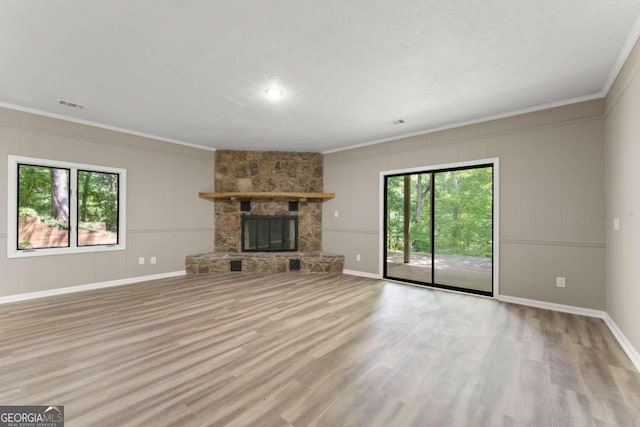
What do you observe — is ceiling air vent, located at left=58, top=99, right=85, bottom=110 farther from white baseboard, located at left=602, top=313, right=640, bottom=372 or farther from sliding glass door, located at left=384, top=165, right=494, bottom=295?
white baseboard, located at left=602, top=313, right=640, bottom=372

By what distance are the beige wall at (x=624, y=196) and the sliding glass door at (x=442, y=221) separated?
131 centimetres

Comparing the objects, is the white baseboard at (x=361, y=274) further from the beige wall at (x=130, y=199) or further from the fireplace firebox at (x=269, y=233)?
the beige wall at (x=130, y=199)

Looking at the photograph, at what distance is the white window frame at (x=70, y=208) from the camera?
12.4 ft

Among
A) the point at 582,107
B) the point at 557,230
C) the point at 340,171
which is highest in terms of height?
the point at 582,107

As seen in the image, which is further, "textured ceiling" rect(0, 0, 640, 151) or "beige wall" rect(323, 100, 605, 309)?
"beige wall" rect(323, 100, 605, 309)

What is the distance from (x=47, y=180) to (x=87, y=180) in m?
0.48

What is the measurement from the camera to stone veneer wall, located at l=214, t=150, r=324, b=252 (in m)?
6.11

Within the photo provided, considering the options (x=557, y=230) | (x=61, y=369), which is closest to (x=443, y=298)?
(x=557, y=230)

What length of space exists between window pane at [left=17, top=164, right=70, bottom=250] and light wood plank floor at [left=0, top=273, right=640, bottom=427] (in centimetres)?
92

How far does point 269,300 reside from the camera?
3.87 meters

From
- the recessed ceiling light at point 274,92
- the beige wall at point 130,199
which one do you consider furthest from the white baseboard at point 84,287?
the recessed ceiling light at point 274,92

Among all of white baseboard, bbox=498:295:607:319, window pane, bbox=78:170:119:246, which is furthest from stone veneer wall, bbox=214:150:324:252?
white baseboard, bbox=498:295:607:319

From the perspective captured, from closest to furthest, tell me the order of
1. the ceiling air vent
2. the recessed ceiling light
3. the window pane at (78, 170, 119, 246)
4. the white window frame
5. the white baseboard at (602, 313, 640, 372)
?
the white baseboard at (602, 313, 640, 372) → the recessed ceiling light → the ceiling air vent → the white window frame → the window pane at (78, 170, 119, 246)

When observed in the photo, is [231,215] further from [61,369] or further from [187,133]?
[61,369]
